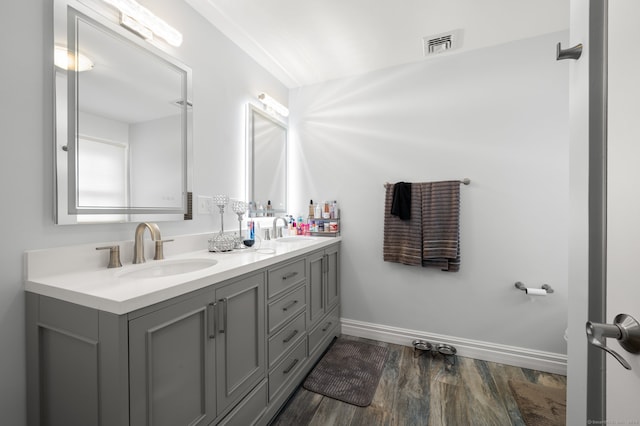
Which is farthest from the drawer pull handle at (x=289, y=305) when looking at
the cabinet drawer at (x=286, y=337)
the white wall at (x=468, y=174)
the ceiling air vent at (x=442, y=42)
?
the ceiling air vent at (x=442, y=42)

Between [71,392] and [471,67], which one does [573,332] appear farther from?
[471,67]

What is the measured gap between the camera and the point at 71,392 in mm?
915

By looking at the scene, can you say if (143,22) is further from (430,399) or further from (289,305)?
(430,399)

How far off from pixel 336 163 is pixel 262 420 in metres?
2.02

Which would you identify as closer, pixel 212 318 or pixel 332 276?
pixel 212 318

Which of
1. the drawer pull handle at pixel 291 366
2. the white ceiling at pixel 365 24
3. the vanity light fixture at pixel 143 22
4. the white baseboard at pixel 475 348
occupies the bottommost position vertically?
the white baseboard at pixel 475 348

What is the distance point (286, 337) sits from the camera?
5.40ft

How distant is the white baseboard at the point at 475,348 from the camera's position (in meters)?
1.93

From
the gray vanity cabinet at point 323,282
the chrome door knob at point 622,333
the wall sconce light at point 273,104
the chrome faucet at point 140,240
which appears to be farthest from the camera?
the wall sconce light at point 273,104

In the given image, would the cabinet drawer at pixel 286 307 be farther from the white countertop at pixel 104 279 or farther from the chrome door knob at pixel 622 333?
the chrome door knob at pixel 622 333

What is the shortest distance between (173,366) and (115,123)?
1.15 m

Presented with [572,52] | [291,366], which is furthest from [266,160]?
[572,52]

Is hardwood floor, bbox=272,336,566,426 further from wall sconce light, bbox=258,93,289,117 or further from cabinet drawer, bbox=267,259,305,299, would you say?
wall sconce light, bbox=258,93,289,117

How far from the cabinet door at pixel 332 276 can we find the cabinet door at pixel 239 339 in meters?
0.92
